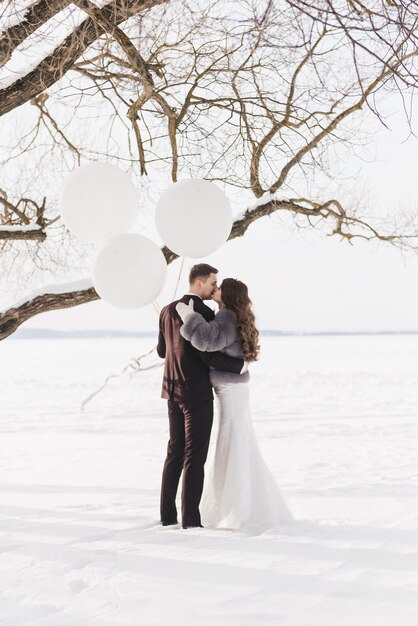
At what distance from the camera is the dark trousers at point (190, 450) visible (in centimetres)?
469

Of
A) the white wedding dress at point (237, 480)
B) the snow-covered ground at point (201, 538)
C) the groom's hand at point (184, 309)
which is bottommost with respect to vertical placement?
the snow-covered ground at point (201, 538)

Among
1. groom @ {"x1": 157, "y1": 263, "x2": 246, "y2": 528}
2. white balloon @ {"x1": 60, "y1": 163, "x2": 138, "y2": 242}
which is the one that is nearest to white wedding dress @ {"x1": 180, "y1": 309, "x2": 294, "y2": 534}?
groom @ {"x1": 157, "y1": 263, "x2": 246, "y2": 528}

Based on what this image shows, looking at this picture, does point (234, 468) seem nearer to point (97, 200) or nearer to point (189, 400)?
point (189, 400)

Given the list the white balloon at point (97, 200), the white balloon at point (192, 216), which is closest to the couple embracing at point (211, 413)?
the white balloon at point (192, 216)

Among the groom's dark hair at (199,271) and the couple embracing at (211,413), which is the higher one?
the groom's dark hair at (199,271)

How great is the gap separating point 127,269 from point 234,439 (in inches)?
52.1

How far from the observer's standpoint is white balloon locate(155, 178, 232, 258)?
4812mm

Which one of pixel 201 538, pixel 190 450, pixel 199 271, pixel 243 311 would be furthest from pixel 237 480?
pixel 199 271

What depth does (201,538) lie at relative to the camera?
4.37 m

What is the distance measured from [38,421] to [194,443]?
868 centimetres

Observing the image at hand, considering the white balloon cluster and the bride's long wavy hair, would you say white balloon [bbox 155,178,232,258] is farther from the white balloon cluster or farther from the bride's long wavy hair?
the bride's long wavy hair

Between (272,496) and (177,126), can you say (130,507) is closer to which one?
(272,496)

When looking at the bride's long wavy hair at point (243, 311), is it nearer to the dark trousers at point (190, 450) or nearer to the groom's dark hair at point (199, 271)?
the groom's dark hair at point (199, 271)

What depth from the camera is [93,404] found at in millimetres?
15141
